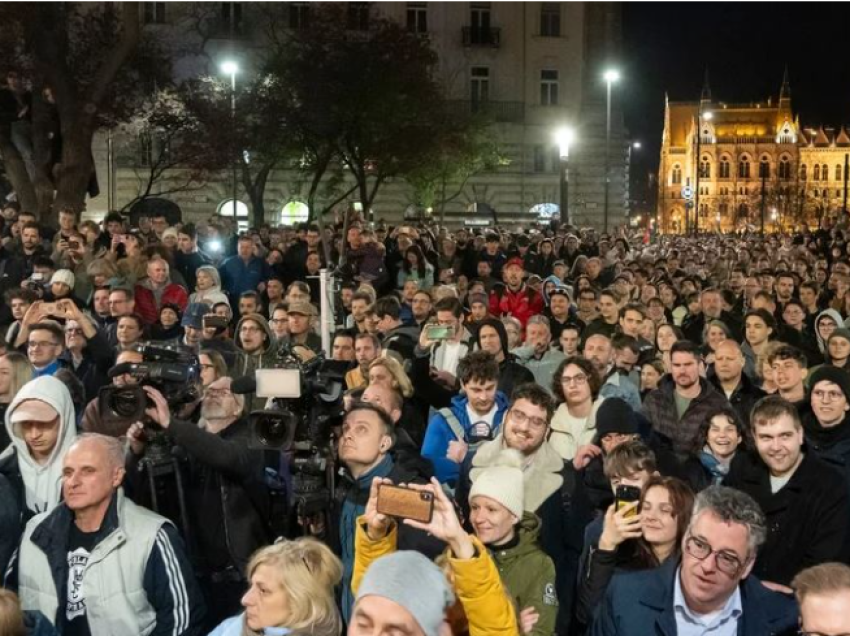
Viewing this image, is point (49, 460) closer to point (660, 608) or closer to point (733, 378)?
point (660, 608)

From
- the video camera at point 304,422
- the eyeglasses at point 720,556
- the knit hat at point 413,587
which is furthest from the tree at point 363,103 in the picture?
the knit hat at point 413,587

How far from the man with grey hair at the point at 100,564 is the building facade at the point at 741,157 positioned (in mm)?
149155

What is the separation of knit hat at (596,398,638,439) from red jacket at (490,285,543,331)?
20.9ft

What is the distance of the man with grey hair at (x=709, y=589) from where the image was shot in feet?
13.5

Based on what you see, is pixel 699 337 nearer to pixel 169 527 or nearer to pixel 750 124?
pixel 169 527

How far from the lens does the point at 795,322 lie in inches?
435

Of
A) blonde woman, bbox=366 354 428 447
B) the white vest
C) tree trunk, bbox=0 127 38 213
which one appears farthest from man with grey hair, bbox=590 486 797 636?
tree trunk, bbox=0 127 38 213

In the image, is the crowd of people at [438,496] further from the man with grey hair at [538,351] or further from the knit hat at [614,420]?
the man with grey hair at [538,351]

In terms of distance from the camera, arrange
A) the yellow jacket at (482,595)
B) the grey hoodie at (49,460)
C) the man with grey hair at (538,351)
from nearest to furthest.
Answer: the yellow jacket at (482,595), the grey hoodie at (49,460), the man with grey hair at (538,351)

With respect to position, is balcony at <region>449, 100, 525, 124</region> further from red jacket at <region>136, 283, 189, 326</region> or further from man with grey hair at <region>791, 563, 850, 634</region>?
man with grey hair at <region>791, 563, 850, 634</region>

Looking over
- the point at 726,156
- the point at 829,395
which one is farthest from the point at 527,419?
the point at 726,156

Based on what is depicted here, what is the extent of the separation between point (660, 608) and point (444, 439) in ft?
8.36

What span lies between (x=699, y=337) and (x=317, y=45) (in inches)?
1160

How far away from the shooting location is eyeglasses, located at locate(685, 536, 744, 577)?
412 cm
